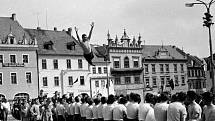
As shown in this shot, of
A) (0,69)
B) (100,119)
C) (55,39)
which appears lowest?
(100,119)

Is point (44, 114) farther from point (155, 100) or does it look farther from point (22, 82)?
point (22, 82)

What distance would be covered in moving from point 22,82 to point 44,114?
38.4m

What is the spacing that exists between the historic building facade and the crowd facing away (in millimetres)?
66977

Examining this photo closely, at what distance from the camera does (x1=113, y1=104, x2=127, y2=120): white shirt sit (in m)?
14.0

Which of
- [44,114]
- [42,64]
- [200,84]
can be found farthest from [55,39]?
[44,114]

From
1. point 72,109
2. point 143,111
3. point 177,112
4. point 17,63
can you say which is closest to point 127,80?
point 17,63

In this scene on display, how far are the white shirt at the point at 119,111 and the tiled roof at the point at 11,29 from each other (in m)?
47.3

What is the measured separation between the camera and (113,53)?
75000 mm

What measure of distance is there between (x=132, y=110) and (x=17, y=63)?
47307mm

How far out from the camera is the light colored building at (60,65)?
62125 millimetres

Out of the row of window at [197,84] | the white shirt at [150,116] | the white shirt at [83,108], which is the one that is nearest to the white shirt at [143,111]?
the white shirt at [150,116]

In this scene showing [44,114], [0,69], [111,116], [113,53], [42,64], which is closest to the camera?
[111,116]

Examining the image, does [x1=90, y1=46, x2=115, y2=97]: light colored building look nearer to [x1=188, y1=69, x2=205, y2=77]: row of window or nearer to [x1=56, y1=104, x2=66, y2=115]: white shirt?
[x1=188, y1=69, x2=205, y2=77]: row of window

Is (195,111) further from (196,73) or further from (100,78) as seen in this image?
(196,73)
